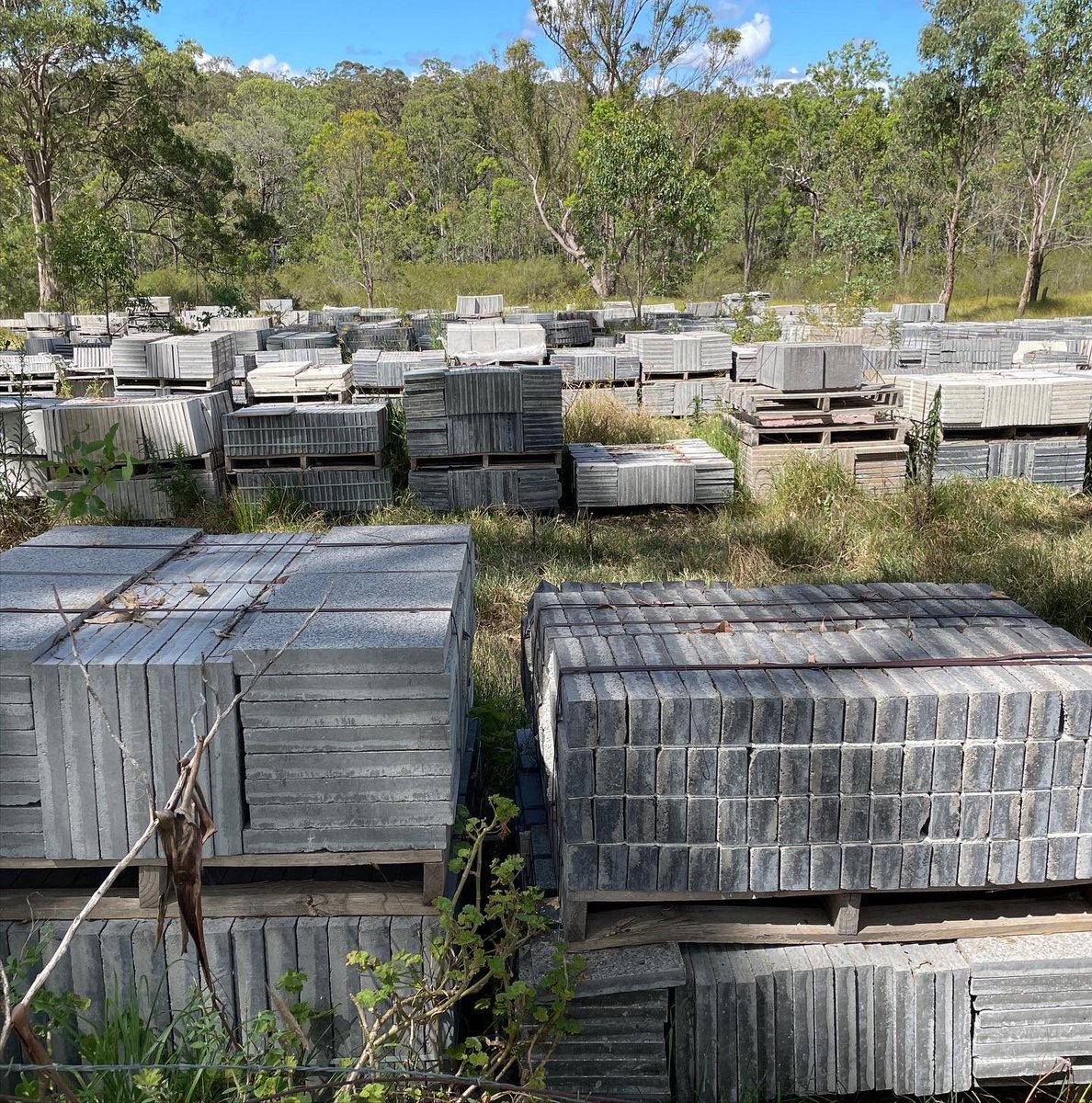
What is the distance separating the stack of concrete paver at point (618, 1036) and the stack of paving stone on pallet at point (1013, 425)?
7698mm

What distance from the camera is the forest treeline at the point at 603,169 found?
28047 mm

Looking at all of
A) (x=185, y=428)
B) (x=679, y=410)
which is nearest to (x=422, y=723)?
(x=185, y=428)

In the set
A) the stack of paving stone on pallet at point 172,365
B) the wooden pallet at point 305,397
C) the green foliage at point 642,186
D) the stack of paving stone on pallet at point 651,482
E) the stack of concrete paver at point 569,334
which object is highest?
the green foliage at point 642,186

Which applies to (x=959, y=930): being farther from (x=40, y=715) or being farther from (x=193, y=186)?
(x=193, y=186)

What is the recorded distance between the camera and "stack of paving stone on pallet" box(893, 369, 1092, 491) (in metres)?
9.52

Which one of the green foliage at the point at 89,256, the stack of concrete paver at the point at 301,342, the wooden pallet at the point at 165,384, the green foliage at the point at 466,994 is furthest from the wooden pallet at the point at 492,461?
the green foliage at the point at 89,256

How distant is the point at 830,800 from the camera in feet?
9.80

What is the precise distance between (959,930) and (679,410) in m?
10.6

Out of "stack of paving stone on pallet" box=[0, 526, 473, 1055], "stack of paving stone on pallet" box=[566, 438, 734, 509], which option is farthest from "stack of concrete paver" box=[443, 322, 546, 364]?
"stack of paving stone on pallet" box=[0, 526, 473, 1055]

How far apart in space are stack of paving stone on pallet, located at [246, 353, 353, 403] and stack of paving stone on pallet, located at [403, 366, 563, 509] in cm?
264

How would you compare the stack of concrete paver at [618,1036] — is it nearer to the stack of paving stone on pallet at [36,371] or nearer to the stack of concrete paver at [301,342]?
the stack of paving stone on pallet at [36,371]

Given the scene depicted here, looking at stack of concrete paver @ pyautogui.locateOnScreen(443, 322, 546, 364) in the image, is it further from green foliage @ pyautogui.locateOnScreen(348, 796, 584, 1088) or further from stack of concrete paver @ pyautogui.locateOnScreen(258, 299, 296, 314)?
stack of concrete paver @ pyautogui.locateOnScreen(258, 299, 296, 314)

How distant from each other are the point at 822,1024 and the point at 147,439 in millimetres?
7514

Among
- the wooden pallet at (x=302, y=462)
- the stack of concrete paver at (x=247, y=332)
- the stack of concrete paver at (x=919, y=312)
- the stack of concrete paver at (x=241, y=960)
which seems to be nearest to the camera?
the stack of concrete paver at (x=241, y=960)
